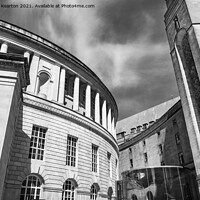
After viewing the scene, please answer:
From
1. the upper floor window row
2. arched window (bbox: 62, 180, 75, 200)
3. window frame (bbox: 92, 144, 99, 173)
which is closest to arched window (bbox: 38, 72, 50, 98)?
the upper floor window row

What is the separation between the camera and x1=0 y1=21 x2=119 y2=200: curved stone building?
1459cm

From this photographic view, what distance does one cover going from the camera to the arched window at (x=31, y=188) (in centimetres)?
1578

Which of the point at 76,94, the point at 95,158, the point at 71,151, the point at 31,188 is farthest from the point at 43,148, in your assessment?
the point at 76,94

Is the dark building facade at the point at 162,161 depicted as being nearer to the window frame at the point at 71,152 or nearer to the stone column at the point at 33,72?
the window frame at the point at 71,152

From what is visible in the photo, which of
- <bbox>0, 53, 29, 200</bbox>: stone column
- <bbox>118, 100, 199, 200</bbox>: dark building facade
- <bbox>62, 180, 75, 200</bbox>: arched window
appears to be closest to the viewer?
<bbox>0, 53, 29, 200</bbox>: stone column

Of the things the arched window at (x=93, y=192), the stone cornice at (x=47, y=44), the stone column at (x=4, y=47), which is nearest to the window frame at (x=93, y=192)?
the arched window at (x=93, y=192)

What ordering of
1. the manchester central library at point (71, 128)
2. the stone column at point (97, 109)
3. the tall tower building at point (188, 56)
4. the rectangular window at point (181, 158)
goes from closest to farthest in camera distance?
the manchester central library at point (71, 128), the tall tower building at point (188, 56), the stone column at point (97, 109), the rectangular window at point (181, 158)

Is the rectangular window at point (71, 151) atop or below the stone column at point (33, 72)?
below

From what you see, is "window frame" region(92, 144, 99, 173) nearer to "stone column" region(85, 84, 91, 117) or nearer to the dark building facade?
the dark building facade

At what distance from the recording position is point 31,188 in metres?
16.3

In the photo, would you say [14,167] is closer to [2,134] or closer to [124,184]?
[2,134]

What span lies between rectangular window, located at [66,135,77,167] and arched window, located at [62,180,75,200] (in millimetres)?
1745

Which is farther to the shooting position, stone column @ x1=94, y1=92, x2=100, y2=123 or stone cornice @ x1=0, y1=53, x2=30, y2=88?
stone column @ x1=94, y1=92, x2=100, y2=123

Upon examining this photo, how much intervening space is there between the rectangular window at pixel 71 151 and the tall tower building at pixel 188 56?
39.5ft
